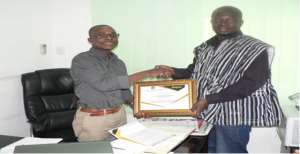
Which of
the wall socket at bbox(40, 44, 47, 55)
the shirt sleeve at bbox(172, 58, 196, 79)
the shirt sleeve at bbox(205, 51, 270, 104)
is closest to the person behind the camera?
the shirt sleeve at bbox(205, 51, 270, 104)

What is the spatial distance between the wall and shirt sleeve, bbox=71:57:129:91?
1.22 meters

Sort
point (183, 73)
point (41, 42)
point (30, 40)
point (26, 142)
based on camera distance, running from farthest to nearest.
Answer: point (41, 42) → point (30, 40) → point (183, 73) → point (26, 142)

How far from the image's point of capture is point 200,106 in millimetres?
2250

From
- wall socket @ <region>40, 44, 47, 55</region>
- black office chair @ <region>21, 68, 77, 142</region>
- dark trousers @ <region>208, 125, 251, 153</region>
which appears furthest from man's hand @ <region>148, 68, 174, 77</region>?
wall socket @ <region>40, 44, 47, 55</region>

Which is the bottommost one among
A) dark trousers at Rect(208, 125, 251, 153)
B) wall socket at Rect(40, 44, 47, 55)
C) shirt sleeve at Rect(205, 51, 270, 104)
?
dark trousers at Rect(208, 125, 251, 153)

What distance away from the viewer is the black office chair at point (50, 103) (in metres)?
3.04

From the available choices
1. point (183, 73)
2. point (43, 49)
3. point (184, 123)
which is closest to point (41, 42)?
point (43, 49)

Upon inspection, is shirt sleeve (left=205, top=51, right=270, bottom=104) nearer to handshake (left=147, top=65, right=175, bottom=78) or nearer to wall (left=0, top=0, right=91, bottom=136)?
handshake (left=147, top=65, right=175, bottom=78)

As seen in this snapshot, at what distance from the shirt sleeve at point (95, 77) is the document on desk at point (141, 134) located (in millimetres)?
338

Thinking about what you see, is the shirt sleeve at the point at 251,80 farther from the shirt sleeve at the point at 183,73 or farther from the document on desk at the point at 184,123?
the shirt sleeve at the point at 183,73

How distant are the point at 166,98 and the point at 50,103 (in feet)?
4.47

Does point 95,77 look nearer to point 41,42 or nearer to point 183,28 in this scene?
point 183,28

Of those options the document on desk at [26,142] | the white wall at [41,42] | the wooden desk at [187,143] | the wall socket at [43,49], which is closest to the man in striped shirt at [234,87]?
the wooden desk at [187,143]

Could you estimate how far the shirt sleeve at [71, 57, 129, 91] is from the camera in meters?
2.24
